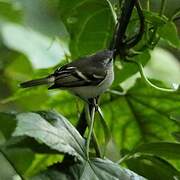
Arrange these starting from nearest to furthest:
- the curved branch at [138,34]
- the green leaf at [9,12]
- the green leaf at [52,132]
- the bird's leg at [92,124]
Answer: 1. the green leaf at [52,132]
2. the bird's leg at [92,124]
3. the curved branch at [138,34]
4. the green leaf at [9,12]

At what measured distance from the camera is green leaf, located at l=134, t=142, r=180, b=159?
1237 mm

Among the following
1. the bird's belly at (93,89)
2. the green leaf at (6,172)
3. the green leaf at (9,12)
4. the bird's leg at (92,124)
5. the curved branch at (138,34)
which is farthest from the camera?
the green leaf at (9,12)

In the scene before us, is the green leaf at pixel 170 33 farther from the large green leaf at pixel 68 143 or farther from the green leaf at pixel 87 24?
the large green leaf at pixel 68 143

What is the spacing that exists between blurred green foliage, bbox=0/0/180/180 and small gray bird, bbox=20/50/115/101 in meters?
0.08

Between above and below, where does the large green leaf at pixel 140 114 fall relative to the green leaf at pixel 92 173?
below

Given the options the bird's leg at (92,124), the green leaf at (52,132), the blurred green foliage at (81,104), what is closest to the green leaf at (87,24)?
the blurred green foliage at (81,104)

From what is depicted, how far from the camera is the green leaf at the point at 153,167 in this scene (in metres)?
1.26

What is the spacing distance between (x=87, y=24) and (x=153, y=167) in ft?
1.16

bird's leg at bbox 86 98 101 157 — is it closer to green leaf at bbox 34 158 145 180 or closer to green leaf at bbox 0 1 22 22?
green leaf at bbox 34 158 145 180

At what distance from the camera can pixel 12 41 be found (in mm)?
2113

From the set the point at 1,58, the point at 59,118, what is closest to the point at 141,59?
the point at 59,118

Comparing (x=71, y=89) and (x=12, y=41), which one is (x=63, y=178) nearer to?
(x=71, y=89)

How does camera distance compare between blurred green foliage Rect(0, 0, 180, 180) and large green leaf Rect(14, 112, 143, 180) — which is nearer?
large green leaf Rect(14, 112, 143, 180)

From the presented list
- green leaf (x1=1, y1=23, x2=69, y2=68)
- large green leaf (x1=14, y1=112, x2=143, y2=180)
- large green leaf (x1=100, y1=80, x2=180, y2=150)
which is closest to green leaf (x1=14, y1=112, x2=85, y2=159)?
large green leaf (x1=14, y1=112, x2=143, y2=180)
